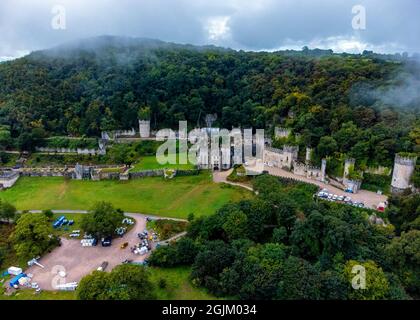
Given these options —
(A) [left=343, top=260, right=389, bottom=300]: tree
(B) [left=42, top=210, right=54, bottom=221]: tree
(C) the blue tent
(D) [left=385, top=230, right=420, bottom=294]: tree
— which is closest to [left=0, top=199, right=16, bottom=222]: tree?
(B) [left=42, top=210, right=54, bottom=221]: tree

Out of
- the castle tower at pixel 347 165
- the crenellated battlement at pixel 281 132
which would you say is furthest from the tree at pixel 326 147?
the crenellated battlement at pixel 281 132

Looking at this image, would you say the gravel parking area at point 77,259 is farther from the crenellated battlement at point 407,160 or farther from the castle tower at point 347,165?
the crenellated battlement at point 407,160

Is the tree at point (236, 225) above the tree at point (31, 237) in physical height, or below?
above

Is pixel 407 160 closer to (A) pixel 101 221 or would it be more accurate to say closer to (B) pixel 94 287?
(A) pixel 101 221

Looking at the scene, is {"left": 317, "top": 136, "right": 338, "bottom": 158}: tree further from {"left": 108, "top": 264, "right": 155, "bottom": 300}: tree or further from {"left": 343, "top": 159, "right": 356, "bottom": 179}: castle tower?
{"left": 108, "top": 264, "right": 155, "bottom": 300}: tree
